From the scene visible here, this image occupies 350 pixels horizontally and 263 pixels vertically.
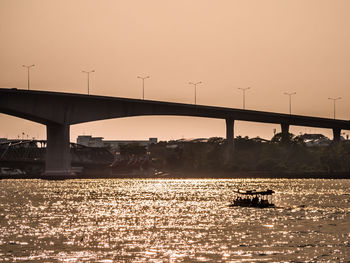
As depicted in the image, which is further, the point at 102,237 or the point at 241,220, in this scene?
the point at 241,220

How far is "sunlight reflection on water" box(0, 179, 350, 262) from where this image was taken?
247ft

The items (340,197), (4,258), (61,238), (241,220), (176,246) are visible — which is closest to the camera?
(4,258)

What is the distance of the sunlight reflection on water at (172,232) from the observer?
75.2 metres

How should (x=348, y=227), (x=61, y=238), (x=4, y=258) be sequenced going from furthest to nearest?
(x=348, y=227), (x=61, y=238), (x=4, y=258)

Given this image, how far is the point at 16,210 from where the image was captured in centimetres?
12794

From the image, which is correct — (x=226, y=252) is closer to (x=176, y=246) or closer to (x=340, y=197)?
(x=176, y=246)

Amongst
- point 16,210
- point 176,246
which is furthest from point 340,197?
point 176,246

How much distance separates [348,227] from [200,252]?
26290mm

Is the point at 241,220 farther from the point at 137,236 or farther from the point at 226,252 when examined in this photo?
the point at 226,252

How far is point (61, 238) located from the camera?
286ft

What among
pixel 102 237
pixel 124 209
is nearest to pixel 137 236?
pixel 102 237

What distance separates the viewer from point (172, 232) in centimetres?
9344

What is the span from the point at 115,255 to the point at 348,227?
31.6 meters

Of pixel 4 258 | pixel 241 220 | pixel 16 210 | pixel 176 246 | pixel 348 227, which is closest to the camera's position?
pixel 4 258
